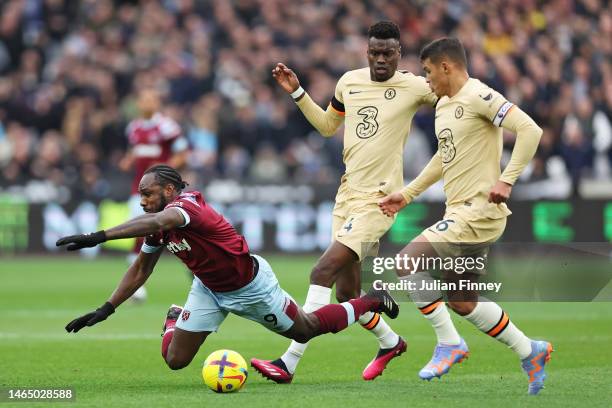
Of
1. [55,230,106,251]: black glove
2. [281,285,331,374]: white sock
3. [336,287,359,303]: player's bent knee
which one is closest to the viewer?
[55,230,106,251]: black glove

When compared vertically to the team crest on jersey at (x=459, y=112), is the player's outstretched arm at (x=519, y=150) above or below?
below

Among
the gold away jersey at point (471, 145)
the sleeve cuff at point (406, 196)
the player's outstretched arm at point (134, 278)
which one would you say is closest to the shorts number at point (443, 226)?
the gold away jersey at point (471, 145)

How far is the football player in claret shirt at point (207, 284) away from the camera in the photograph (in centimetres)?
796

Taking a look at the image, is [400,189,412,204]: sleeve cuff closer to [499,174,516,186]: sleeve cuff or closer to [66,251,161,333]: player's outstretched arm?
[499,174,516,186]: sleeve cuff

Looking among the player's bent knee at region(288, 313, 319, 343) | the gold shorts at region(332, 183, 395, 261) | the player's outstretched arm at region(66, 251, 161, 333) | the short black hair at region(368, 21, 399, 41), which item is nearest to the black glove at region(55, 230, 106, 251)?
the player's outstretched arm at region(66, 251, 161, 333)

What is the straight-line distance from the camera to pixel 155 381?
866 cm

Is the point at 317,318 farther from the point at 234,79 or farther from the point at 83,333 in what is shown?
the point at 234,79

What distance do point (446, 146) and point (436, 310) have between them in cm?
112

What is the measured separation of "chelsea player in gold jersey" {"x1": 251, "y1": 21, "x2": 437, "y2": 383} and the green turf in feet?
2.15

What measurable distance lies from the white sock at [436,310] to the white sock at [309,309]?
2.25ft

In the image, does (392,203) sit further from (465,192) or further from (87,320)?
(87,320)

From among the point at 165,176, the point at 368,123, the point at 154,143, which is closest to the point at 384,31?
the point at 368,123

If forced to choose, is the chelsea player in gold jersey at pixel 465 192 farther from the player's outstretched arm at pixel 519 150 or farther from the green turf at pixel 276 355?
the green turf at pixel 276 355

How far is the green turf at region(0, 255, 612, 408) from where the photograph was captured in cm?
766
